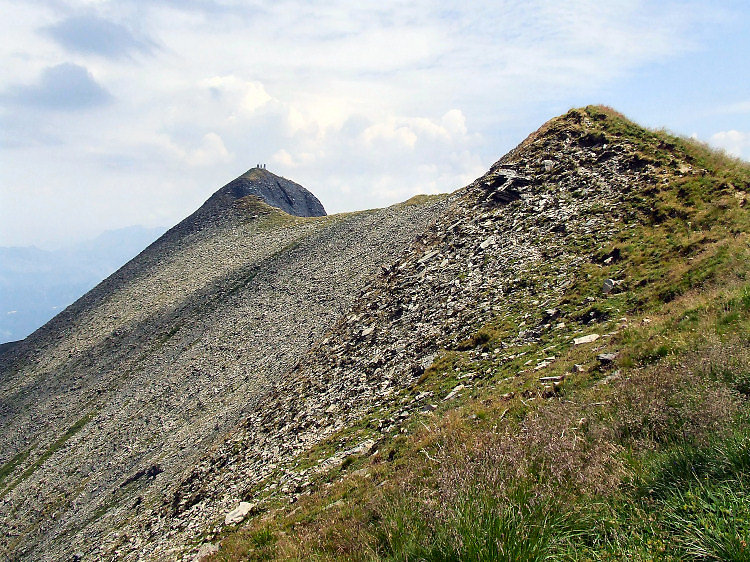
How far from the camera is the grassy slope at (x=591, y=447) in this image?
18.0 feet

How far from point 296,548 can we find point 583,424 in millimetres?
6382

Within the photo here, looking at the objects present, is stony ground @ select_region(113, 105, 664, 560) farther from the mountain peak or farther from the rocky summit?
the mountain peak

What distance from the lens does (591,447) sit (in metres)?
7.70

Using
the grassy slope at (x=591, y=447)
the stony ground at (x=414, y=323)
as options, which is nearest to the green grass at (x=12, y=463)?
the stony ground at (x=414, y=323)

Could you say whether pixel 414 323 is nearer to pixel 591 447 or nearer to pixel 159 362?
pixel 591 447

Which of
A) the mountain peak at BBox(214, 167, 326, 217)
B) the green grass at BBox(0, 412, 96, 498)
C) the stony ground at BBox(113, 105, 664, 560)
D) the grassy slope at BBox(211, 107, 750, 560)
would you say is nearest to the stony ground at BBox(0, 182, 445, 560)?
the green grass at BBox(0, 412, 96, 498)

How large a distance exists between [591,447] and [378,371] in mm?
14454

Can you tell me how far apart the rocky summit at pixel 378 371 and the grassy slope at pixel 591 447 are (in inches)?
4.0

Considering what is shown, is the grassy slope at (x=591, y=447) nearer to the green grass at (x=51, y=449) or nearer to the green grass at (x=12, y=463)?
the green grass at (x=51, y=449)

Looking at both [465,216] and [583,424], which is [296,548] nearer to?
[583,424]

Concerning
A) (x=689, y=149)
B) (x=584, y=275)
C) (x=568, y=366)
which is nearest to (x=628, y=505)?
(x=568, y=366)

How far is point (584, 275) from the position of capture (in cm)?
1933

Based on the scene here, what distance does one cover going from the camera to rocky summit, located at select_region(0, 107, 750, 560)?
11.4 metres

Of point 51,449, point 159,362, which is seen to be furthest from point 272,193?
point 51,449
